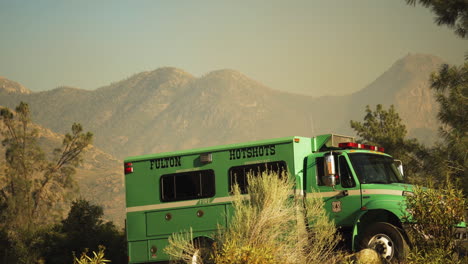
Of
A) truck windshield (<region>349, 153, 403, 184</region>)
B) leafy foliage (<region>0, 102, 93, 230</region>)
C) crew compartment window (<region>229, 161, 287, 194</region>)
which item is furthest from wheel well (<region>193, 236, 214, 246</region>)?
leafy foliage (<region>0, 102, 93, 230</region>)

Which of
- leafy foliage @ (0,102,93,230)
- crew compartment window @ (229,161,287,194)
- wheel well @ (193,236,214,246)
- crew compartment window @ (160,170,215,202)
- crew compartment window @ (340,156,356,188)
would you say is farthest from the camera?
leafy foliage @ (0,102,93,230)

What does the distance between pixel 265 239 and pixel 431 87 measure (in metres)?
12.6

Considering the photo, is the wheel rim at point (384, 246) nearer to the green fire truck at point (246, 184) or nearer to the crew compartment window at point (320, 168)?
the green fire truck at point (246, 184)

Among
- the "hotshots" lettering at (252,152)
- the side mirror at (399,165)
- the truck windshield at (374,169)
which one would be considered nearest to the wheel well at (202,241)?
the "hotshots" lettering at (252,152)

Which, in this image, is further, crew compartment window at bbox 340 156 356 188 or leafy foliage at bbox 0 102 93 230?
leafy foliage at bbox 0 102 93 230

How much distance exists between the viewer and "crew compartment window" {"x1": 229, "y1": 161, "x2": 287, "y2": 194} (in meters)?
14.4

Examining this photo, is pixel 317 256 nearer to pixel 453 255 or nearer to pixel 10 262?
pixel 453 255

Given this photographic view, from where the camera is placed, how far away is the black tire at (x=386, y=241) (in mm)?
12961

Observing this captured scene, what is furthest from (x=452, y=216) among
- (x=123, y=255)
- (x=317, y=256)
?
(x=123, y=255)

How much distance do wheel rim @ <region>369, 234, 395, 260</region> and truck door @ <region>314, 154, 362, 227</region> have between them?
2.37 ft

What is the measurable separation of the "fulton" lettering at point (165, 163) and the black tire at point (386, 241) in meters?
4.74

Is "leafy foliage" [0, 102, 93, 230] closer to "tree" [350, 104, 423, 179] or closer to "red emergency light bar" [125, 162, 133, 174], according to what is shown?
"tree" [350, 104, 423, 179]

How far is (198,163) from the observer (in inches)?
613

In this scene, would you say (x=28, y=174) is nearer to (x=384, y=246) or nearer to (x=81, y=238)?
(x=81, y=238)
